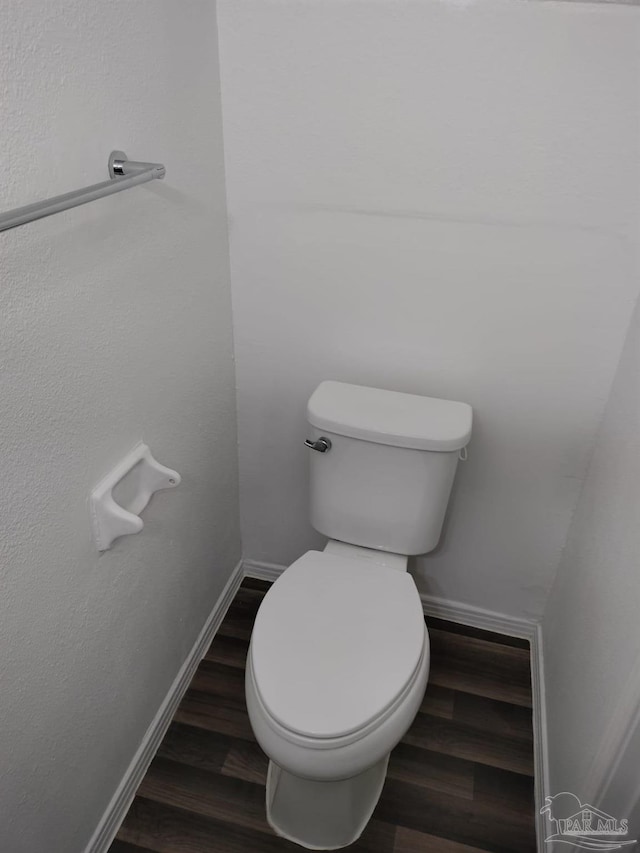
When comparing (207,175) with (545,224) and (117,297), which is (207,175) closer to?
(117,297)

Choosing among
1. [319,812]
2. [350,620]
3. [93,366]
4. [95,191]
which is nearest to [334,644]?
[350,620]

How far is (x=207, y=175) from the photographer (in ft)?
4.64

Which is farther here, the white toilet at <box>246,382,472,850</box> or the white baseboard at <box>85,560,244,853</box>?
the white baseboard at <box>85,560,244,853</box>

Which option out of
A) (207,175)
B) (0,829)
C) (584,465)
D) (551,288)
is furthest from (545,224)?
(0,829)

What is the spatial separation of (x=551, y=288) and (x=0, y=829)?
141 cm

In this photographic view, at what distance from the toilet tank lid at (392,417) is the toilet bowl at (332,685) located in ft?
0.99

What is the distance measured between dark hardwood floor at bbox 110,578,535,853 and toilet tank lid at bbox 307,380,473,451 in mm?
721

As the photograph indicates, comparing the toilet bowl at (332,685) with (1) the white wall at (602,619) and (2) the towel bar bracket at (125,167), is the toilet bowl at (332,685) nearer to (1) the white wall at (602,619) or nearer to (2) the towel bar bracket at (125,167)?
(1) the white wall at (602,619)

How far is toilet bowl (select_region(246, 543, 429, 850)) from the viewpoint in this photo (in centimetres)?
118

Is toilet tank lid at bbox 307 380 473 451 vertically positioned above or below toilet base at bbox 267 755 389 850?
above

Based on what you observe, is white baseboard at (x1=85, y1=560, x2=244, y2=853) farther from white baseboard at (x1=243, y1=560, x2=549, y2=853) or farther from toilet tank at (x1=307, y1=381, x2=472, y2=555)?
toilet tank at (x1=307, y1=381, x2=472, y2=555)
